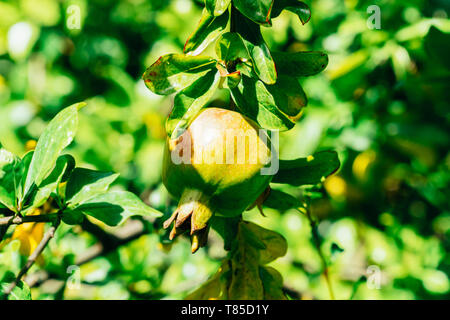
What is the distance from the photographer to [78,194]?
2.26ft

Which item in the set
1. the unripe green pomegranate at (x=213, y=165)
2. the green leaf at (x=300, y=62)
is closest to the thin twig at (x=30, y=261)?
the unripe green pomegranate at (x=213, y=165)

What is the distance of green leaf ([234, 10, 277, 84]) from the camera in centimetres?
58

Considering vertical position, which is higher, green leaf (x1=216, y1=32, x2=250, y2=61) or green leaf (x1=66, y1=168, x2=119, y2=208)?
green leaf (x1=216, y1=32, x2=250, y2=61)

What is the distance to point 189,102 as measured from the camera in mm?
617

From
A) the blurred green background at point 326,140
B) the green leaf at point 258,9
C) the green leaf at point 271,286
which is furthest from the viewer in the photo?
the blurred green background at point 326,140

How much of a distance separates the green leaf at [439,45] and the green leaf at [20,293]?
3.24 feet

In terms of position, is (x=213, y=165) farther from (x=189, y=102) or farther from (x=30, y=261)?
(x=30, y=261)

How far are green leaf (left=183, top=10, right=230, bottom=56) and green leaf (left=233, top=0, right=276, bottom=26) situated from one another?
71 mm

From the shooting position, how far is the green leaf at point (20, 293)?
2.14ft

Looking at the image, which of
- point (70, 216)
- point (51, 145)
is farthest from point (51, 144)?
point (70, 216)

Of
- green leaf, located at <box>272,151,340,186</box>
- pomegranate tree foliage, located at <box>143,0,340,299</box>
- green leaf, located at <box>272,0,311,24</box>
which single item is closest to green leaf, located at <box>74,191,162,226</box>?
pomegranate tree foliage, located at <box>143,0,340,299</box>

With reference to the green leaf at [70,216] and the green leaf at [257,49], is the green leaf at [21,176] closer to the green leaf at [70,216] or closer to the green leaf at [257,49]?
the green leaf at [70,216]

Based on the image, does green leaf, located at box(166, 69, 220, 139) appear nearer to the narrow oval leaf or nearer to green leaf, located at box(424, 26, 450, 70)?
the narrow oval leaf

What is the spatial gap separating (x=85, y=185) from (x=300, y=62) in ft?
1.22
